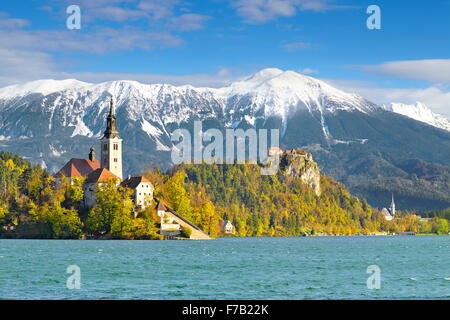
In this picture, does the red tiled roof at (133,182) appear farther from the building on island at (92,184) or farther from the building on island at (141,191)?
the building on island at (92,184)

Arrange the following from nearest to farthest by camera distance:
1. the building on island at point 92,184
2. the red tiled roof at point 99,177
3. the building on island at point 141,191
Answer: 1. the building on island at point 141,191
2. the building on island at point 92,184
3. the red tiled roof at point 99,177

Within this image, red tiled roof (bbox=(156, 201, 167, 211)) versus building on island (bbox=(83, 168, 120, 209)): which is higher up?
building on island (bbox=(83, 168, 120, 209))

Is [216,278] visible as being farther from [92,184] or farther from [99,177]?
[99,177]

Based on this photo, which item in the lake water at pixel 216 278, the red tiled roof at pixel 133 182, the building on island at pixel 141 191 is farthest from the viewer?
the red tiled roof at pixel 133 182

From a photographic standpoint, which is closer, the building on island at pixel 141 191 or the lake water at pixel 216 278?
the lake water at pixel 216 278

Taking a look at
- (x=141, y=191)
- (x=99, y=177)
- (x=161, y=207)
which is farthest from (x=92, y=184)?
(x=161, y=207)

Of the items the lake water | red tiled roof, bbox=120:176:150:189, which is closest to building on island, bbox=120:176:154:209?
red tiled roof, bbox=120:176:150:189

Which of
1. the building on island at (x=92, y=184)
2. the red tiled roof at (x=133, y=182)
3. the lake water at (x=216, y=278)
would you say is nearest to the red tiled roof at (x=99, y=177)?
the building on island at (x=92, y=184)

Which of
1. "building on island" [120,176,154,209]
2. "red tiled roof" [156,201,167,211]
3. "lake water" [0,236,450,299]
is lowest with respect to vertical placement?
"lake water" [0,236,450,299]

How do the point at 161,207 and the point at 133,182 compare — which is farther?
the point at 133,182

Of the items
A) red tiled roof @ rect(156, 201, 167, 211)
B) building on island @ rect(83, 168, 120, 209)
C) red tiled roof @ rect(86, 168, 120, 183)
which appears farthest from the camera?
red tiled roof @ rect(86, 168, 120, 183)

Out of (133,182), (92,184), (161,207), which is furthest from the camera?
(133,182)

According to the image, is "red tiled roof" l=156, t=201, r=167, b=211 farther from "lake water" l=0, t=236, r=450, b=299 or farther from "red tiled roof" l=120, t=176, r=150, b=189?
"lake water" l=0, t=236, r=450, b=299
